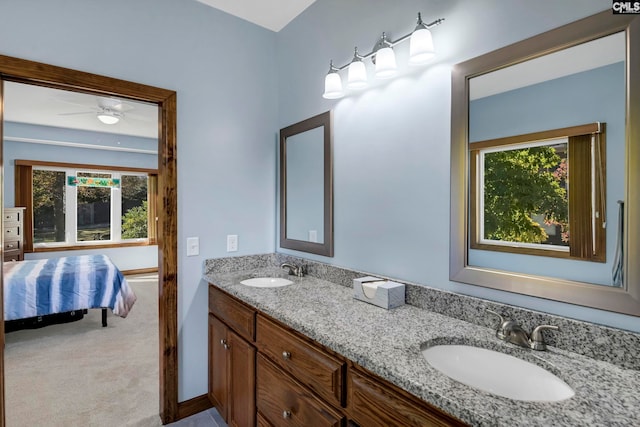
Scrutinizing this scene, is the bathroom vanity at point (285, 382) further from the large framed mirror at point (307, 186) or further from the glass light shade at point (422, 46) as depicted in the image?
the glass light shade at point (422, 46)

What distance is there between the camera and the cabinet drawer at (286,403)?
1.17 m

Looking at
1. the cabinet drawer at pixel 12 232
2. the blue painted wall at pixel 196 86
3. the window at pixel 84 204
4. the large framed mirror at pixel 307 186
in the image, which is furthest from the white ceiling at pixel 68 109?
the large framed mirror at pixel 307 186

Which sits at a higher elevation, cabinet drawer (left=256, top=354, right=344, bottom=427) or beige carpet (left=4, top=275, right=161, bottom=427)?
cabinet drawer (left=256, top=354, right=344, bottom=427)

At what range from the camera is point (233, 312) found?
183 centimetres

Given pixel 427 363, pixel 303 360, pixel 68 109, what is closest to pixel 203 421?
pixel 303 360

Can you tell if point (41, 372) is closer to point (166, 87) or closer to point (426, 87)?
point (166, 87)

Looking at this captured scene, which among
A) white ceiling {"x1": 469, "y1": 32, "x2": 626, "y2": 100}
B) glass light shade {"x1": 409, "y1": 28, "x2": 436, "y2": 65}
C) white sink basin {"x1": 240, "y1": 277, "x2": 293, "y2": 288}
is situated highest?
glass light shade {"x1": 409, "y1": 28, "x2": 436, "y2": 65}

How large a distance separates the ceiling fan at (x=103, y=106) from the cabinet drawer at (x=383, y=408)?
13.5 ft

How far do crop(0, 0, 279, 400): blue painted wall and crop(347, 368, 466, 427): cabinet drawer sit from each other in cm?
150

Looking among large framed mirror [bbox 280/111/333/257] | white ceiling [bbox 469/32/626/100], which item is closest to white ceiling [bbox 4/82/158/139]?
large framed mirror [bbox 280/111/333/257]

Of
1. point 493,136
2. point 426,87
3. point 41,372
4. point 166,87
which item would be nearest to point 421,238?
point 493,136

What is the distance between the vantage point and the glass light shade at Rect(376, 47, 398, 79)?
156 cm

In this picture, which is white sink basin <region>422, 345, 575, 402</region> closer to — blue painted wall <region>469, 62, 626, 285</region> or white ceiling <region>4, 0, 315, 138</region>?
blue painted wall <region>469, 62, 626, 285</region>

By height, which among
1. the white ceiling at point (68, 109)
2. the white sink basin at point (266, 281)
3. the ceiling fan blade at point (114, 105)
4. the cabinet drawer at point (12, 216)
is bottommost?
the white sink basin at point (266, 281)
